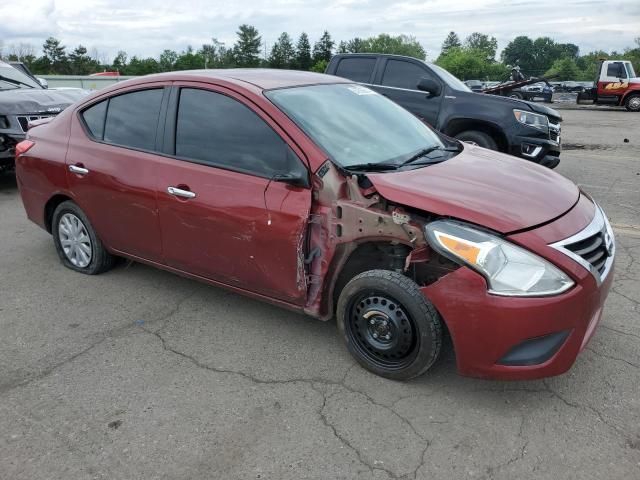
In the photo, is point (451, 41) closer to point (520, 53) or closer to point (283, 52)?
point (520, 53)

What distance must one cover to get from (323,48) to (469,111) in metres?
88.7

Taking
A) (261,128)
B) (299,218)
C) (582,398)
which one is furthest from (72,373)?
(582,398)

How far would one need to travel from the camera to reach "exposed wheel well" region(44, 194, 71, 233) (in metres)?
4.67

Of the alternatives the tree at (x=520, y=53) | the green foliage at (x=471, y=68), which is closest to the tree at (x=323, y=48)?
the green foliage at (x=471, y=68)

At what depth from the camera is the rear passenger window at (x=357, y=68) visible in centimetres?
902

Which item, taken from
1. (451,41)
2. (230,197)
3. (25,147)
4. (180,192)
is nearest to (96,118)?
(25,147)

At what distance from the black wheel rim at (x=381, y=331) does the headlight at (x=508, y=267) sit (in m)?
0.47

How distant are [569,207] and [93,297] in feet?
11.3

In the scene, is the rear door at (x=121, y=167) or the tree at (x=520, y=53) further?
the tree at (x=520, y=53)

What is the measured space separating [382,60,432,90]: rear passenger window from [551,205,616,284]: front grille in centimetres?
582

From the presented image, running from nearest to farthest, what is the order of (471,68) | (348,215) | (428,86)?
(348,215) → (428,86) → (471,68)

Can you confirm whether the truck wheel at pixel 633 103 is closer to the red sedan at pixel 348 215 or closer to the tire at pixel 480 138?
the tire at pixel 480 138

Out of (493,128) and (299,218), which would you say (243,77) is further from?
(493,128)

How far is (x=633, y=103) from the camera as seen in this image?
22.6 m
